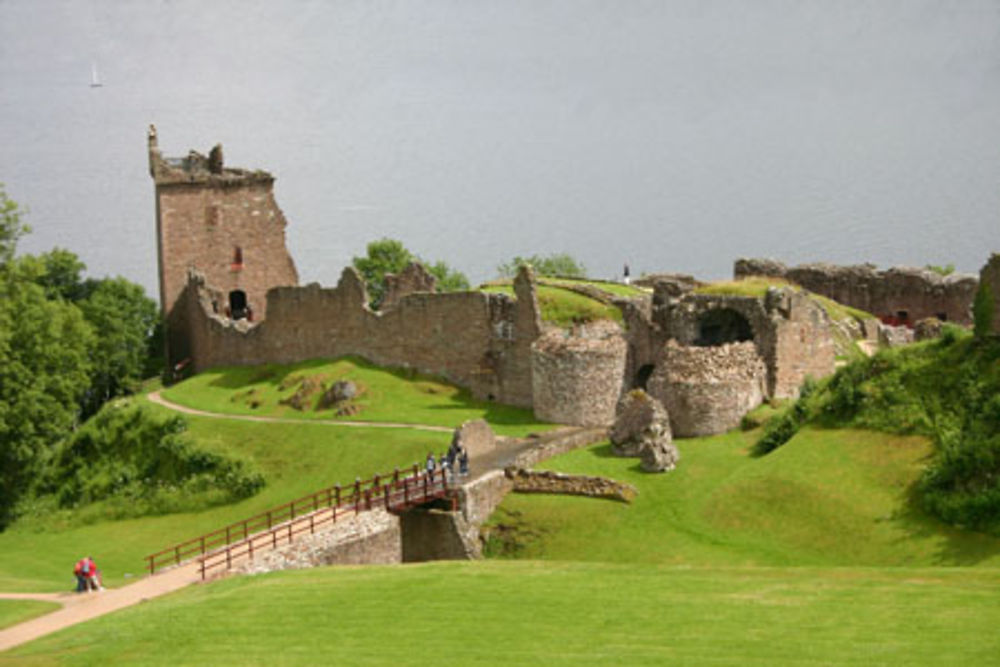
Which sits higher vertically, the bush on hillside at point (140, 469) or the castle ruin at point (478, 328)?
the castle ruin at point (478, 328)

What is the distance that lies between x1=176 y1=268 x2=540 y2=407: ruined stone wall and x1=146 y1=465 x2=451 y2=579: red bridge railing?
348 inches

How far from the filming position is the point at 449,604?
23469 millimetres

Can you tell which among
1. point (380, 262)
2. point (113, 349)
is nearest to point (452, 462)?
point (113, 349)

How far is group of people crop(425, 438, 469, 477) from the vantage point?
35.0m

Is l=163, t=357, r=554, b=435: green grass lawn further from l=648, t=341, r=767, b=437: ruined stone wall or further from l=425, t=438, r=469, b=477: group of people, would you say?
l=425, t=438, r=469, b=477: group of people

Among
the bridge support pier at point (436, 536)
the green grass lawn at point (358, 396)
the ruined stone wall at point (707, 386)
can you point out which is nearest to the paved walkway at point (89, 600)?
the bridge support pier at point (436, 536)

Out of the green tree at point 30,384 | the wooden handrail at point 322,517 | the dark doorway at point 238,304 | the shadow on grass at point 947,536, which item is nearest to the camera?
the shadow on grass at point 947,536

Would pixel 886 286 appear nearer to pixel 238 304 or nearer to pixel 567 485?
pixel 567 485

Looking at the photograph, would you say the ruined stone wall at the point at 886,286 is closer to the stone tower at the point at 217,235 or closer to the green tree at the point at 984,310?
the green tree at the point at 984,310

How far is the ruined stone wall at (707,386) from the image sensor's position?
3897 centimetres

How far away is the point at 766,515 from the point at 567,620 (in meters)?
10.7

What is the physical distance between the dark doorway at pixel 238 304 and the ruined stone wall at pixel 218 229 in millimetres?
278

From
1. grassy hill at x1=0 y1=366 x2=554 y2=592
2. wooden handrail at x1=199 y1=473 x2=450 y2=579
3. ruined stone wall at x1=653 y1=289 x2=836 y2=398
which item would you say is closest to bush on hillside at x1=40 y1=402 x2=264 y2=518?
grassy hill at x1=0 y1=366 x2=554 y2=592

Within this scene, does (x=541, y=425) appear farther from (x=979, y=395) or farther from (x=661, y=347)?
(x=979, y=395)
